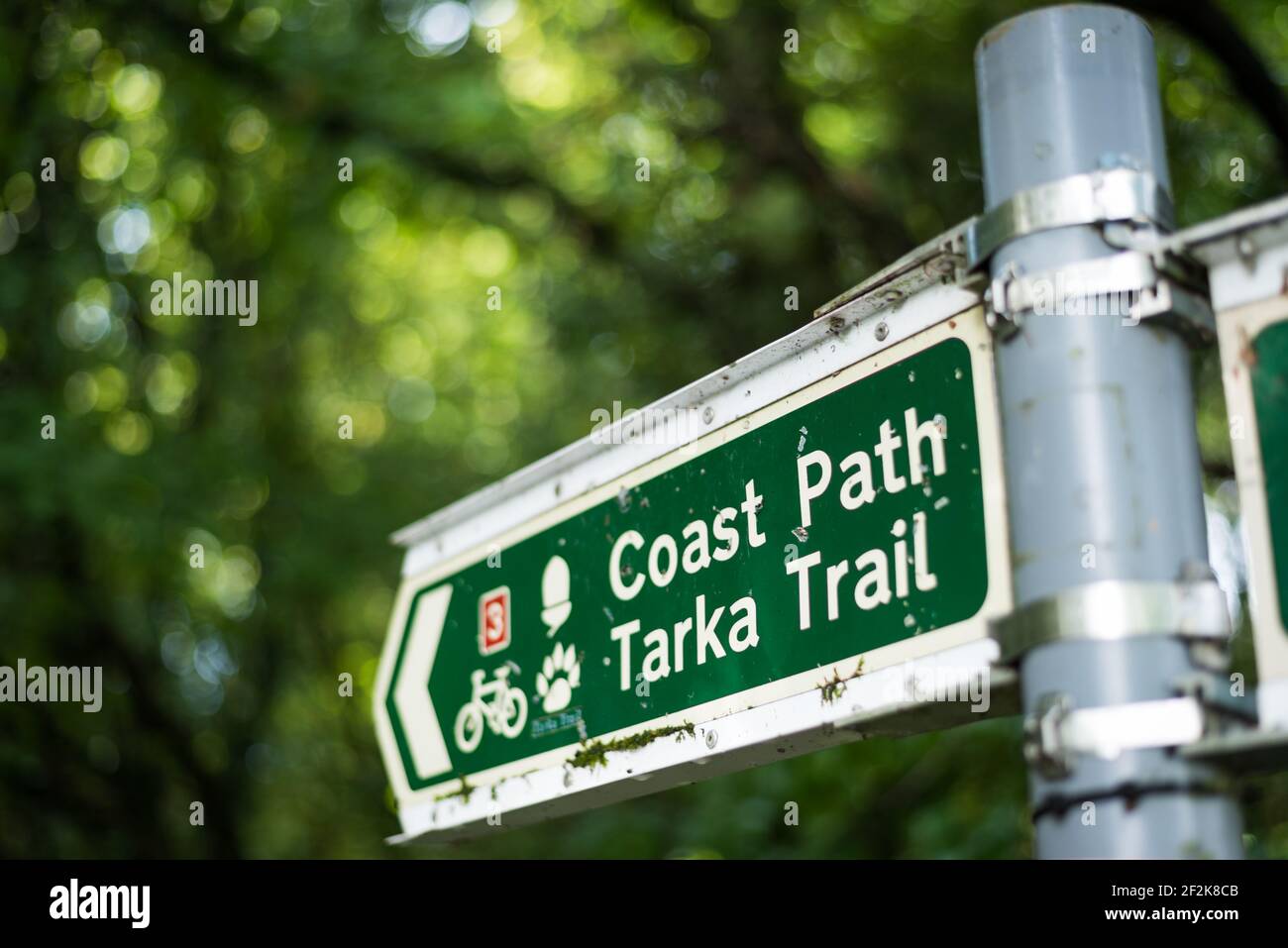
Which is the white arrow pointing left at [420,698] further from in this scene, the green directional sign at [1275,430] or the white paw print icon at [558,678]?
the green directional sign at [1275,430]

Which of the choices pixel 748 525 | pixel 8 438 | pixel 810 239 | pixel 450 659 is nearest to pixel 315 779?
pixel 8 438

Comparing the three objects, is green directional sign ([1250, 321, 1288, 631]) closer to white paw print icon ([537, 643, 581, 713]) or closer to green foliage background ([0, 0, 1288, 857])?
white paw print icon ([537, 643, 581, 713])

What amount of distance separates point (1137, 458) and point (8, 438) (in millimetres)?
5102

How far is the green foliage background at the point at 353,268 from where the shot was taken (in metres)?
5.23

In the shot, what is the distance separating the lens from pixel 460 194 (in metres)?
6.28

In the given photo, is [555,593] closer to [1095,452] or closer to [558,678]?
[558,678]

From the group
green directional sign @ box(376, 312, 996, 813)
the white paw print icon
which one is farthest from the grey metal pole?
the white paw print icon

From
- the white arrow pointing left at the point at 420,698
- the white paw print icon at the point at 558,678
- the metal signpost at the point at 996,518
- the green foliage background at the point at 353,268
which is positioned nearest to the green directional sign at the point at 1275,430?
the metal signpost at the point at 996,518

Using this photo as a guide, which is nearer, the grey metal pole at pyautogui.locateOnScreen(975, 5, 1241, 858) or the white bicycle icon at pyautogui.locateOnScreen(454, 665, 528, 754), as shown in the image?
the grey metal pole at pyautogui.locateOnScreen(975, 5, 1241, 858)

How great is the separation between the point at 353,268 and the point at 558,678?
22.4ft

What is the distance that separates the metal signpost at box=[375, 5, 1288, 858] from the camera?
1.18 metres

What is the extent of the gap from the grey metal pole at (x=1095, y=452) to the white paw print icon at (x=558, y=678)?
750 mm

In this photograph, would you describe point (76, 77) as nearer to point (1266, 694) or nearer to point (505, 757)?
point (505, 757)

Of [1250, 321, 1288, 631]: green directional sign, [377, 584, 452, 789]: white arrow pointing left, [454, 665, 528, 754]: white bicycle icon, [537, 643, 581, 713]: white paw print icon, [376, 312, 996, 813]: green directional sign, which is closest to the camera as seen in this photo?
[1250, 321, 1288, 631]: green directional sign
